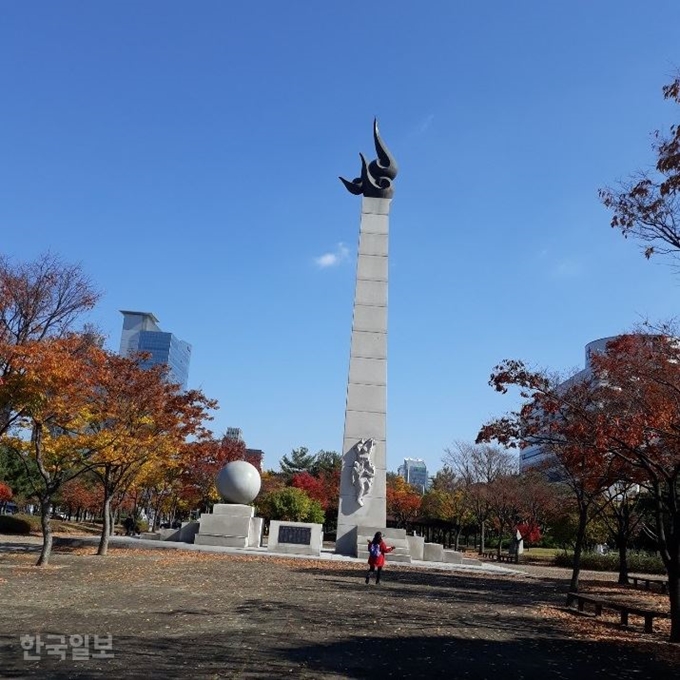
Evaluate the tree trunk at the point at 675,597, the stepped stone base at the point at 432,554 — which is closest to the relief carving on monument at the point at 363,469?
the stepped stone base at the point at 432,554

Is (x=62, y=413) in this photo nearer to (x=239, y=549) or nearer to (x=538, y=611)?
(x=239, y=549)

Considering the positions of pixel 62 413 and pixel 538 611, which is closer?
pixel 538 611

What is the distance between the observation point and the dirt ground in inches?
290

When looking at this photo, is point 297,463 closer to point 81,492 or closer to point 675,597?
point 81,492

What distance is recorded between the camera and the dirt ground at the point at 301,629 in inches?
290

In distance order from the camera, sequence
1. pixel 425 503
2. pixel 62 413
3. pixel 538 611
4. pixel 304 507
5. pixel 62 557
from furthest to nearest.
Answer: pixel 425 503, pixel 304 507, pixel 62 557, pixel 62 413, pixel 538 611

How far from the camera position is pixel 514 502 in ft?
145

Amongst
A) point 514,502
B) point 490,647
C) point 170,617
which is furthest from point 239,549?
point 514,502

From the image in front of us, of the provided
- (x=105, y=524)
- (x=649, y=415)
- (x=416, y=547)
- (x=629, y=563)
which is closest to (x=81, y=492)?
(x=105, y=524)

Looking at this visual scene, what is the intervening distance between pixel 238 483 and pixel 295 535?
3.53 meters

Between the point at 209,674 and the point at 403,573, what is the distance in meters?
15.3

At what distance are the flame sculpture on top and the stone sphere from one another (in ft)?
48.7

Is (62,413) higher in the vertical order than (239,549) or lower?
higher

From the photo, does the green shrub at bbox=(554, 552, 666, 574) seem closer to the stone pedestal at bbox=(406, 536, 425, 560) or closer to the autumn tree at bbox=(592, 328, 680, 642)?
the stone pedestal at bbox=(406, 536, 425, 560)
